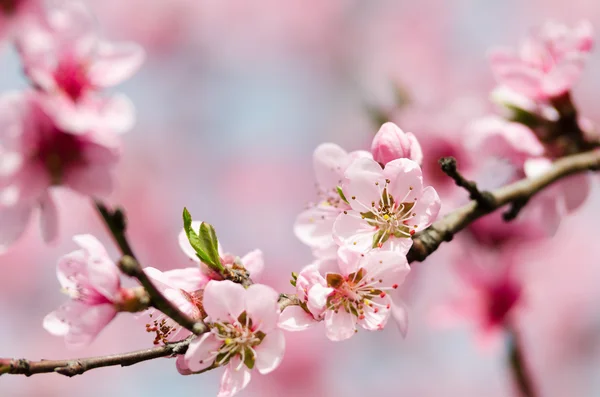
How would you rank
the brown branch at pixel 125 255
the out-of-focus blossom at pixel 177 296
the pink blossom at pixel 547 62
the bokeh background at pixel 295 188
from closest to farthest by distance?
the brown branch at pixel 125 255 → the out-of-focus blossom at pixel 177 296 → the pink blossom at pixel 547 62 → the bokeh background at pixel 295 188

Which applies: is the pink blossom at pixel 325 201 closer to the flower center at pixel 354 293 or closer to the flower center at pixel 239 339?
the flower center at pixel 354 293

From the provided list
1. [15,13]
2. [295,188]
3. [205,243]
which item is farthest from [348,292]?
[295,188]

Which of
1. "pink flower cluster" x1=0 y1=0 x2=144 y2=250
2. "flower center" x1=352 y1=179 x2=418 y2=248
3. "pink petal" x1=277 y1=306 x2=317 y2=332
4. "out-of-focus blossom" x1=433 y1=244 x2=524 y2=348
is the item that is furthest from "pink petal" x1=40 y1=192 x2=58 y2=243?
"out-of-focus blossom" x1=433 y1=244 x2=524 y2=348

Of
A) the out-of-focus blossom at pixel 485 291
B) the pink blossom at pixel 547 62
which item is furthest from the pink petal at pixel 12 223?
the out-of-focus blossom at pixel 485 291

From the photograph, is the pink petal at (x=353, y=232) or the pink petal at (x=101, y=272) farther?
the pink petal at (x=353, y=232)

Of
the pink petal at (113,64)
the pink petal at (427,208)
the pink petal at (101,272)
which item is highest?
the pink petal at (113,64)

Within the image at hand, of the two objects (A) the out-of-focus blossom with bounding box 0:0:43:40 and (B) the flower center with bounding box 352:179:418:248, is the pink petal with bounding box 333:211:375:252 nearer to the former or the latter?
(B) the flower center with bounding box 352:179:418:248

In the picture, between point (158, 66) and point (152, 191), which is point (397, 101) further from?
point (158, 66)
